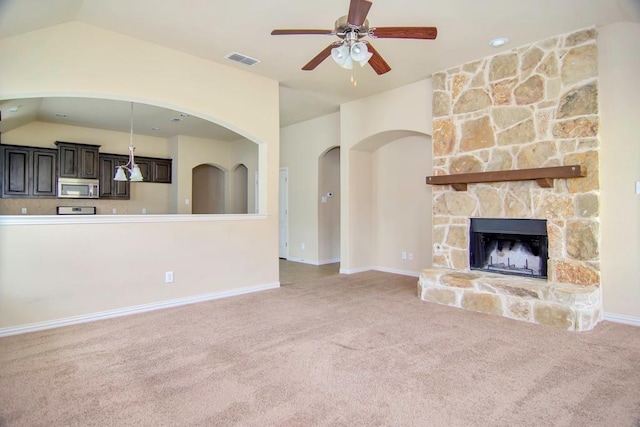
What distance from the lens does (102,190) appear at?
23.4 feet

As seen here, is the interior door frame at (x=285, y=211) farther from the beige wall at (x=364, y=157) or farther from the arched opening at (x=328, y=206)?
the beige wall at (x=364, y=157)

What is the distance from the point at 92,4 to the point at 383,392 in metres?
3.96

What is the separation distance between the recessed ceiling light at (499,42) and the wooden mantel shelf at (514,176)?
4.70 ft

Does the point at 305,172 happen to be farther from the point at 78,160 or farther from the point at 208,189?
the point at 78,160

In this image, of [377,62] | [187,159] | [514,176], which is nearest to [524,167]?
[514,176]

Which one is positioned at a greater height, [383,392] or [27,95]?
[27,95]

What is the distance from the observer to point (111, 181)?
7.23 meters

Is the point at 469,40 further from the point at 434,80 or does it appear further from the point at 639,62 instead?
the point at 639,62

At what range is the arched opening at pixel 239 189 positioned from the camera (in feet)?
30.4

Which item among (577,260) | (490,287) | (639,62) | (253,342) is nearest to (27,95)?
(253,342)

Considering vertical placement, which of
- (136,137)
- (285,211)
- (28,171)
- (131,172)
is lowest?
(285,211)

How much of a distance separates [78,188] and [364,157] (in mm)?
5438

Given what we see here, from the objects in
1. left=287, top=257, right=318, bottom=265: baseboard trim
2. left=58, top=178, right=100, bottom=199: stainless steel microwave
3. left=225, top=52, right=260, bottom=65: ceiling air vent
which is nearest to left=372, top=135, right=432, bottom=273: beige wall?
left=287, top=257, right=318, bottom=265: baseboard trim

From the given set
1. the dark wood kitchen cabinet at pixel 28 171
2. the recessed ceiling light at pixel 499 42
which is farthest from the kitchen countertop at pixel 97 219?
the dark wood kitchen cabinet at pixel 28 171
